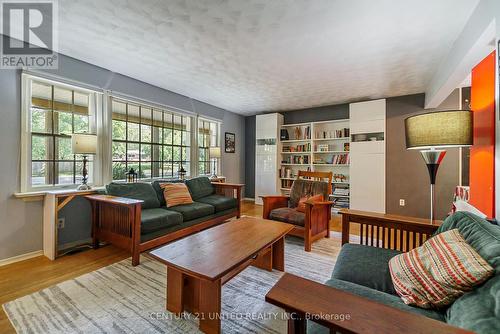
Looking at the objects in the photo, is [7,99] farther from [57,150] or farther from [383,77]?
[383,77]

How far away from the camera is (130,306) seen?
1.61 m

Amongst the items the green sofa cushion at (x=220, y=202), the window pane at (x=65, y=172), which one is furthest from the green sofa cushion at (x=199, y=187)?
the window pane at (x=65, y=172)

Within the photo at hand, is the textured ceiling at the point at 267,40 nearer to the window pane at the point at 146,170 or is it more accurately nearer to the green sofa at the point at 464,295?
the window pane at the point at 146,170

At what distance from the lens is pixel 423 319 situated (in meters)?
0.70

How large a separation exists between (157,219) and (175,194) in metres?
0.73

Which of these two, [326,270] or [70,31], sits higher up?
[70,31]

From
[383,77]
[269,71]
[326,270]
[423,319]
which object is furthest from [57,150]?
[383,77]

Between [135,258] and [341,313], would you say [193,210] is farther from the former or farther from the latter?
[341,313]

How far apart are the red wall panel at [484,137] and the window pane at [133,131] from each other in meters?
4.04

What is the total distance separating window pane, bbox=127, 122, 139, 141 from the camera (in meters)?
3.38

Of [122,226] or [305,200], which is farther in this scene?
[305,200]

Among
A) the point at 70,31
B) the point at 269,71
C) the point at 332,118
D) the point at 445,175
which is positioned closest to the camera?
the point at 70,31

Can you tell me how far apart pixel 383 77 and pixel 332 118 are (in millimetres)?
1658

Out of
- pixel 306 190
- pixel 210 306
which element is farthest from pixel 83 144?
pixel 306 190
